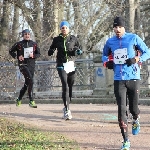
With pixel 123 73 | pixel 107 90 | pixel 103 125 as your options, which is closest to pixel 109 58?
pixel 123 73

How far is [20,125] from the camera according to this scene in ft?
28.7

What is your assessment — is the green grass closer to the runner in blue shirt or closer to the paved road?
the paved road

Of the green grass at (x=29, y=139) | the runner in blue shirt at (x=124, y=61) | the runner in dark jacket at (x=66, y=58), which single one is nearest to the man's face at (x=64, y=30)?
the runner in dark jacket at (x=66, y=58)

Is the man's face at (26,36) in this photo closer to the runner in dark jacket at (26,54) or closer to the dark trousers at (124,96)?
the runner in dark jacket at (26,54)

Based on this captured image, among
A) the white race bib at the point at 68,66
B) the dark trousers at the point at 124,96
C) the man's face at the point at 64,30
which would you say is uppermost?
the man's face at the point at 64,30

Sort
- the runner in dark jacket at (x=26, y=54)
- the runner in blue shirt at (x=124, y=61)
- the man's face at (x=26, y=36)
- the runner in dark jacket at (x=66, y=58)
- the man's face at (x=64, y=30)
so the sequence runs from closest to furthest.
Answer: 1. the runner in blue shirt at (x=124, y=61)
2. the man's face at (x=64, y=30)
3. the runner in dark jacket at (x=66, y=58)
4. the man's face at (x=26, y=36)
5. the runner in dark jacket at (x=26, y=54)

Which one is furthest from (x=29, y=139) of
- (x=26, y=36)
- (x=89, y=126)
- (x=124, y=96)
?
(x=26, y=36)

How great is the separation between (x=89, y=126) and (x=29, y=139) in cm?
202

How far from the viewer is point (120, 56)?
679 cm

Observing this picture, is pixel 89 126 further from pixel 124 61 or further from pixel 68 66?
pixel 124 61

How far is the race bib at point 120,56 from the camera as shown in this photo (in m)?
6.79

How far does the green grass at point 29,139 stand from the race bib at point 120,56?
1.35 metres

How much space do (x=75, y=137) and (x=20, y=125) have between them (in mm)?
1475

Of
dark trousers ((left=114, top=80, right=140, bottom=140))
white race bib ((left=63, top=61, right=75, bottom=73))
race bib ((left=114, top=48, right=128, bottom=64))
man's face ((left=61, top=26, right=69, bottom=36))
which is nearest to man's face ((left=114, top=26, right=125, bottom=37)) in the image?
race bib ((left=114, top=48, right=128, bottom=64))
